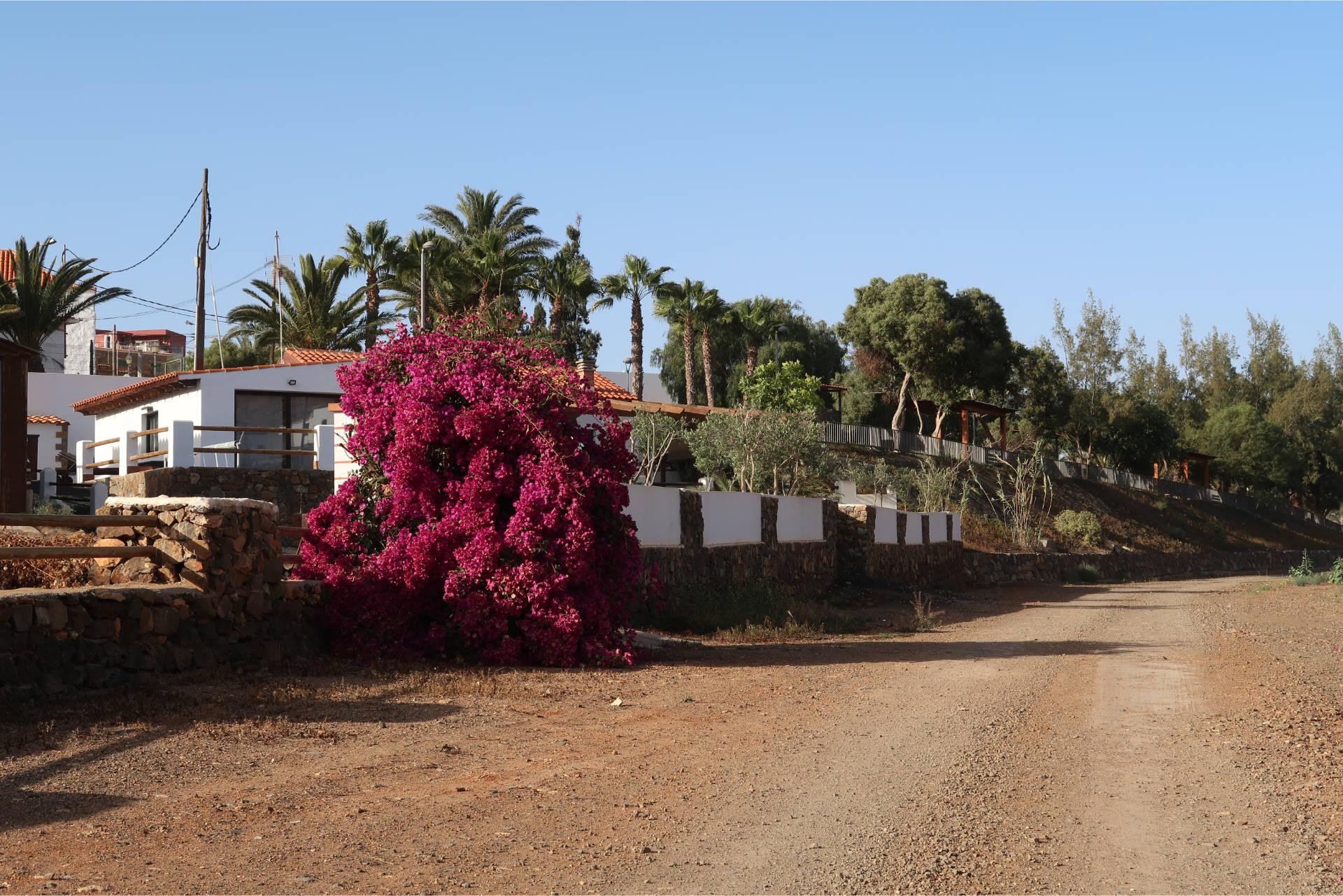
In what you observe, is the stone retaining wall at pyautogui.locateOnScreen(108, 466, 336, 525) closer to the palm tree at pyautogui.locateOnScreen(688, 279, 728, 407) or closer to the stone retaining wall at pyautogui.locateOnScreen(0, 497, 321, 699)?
the stone retaining wall at pyautogui.locateOnScreen(0, 497, 321, 699)

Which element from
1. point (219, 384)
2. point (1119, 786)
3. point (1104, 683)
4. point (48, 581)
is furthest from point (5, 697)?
point (219, 384)

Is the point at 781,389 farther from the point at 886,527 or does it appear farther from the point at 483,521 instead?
the point at 483,521

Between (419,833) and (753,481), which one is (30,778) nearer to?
(419,833)

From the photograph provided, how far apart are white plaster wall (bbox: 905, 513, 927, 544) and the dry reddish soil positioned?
17.6m

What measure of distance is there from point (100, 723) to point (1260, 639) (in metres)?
14.2

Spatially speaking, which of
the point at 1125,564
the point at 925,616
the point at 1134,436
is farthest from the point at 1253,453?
the point at 925,616

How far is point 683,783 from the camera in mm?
6926

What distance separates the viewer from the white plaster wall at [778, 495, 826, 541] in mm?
22422

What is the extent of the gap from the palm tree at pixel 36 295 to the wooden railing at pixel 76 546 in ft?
96.7

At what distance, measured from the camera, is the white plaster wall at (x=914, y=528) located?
2966cm

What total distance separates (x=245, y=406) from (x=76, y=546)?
19.7 metres

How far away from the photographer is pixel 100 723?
27.1 feet

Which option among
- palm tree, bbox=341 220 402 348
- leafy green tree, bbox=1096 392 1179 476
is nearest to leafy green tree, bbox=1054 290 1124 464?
leafy green tree, bbox=1096 392 1179 476

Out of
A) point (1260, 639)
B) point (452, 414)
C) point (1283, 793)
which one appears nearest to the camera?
point (1283, 793)
